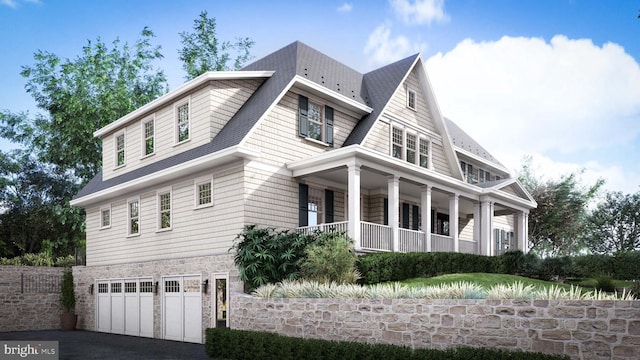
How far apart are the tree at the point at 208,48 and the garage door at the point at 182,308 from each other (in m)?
24.1

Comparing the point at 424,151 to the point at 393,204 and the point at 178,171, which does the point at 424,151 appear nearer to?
the point at 393,204

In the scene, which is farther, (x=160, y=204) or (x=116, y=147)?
(x=116, y=147)

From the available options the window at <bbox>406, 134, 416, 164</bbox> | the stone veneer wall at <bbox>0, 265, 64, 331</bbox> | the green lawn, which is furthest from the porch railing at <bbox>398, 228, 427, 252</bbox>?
Answer: the stone veneer wall at <bbox>0, 265, 64, 331</bbox>

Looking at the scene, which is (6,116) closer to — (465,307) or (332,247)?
(332,247)

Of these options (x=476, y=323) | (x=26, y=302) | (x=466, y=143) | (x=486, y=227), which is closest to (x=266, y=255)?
(x=476, y=323)

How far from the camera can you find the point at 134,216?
22.6 m

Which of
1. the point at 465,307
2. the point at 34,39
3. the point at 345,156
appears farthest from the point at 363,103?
the point at 34,39

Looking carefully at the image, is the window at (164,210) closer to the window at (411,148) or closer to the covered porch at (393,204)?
the covered porch at (393,204)

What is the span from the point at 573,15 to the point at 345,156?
1116 centimetres

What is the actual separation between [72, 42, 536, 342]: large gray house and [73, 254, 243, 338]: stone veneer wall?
0.20ft

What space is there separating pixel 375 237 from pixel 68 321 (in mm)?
15268

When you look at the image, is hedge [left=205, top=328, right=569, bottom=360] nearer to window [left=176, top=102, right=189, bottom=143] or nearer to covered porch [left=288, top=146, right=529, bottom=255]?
covered porch [left=288, top=146, right=529, bottom=255]

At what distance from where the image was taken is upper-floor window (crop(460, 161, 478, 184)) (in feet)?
94.3

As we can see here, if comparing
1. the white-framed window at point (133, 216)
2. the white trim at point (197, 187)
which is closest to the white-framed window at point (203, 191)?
the white trim at point (197, 187)
